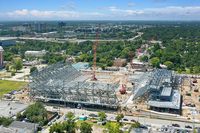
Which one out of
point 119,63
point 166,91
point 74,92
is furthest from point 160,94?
point 119,63

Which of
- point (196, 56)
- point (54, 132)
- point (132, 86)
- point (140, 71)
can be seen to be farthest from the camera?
point (196, 56)

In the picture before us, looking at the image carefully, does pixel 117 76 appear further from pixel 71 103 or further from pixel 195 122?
pixel 195 122

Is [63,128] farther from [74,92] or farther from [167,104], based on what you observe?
[167,104]

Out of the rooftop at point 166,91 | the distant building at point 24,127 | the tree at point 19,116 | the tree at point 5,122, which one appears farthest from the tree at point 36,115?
the rooftop at point 166,91

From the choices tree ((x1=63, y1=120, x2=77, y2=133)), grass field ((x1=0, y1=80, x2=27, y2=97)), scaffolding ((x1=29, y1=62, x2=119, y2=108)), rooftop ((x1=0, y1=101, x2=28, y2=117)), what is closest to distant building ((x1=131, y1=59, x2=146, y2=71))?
scaffolding ((x1=29, y1=62, x2=119, y2=108))

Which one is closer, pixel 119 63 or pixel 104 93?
pixel 104 93

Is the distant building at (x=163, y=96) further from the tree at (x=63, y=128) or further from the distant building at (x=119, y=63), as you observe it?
the distant building at (x=119, y=63)

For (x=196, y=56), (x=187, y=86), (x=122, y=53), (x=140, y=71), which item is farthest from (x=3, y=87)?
(x=196, y=56)

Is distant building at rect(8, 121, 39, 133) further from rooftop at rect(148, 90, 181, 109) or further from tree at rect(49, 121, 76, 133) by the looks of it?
rooftop at rect(148, 90, 181, 109)

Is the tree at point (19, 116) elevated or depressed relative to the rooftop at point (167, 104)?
depressed
